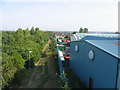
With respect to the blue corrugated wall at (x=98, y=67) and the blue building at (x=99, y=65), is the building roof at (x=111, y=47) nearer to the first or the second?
the blue building at (x=99, y=65)

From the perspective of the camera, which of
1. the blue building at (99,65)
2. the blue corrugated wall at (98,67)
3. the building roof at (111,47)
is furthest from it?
the building roof at (111,47)

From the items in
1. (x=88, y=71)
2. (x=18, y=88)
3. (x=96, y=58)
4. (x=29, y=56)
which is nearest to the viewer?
(x=96, y=58)

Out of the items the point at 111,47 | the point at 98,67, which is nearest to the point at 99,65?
the point at 98,67

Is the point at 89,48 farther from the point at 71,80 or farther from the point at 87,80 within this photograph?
the point at 71,80

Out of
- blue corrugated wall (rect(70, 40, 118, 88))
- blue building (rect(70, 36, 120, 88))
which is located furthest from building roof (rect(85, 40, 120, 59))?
blue corrugated wall (rect(70, 40, 118, 88))

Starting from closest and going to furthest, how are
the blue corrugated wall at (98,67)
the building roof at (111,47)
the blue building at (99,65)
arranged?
the blue building at (99,65) → the blue corrugated wall at (98,67) → the building roof at (111,47)

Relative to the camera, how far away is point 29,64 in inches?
545

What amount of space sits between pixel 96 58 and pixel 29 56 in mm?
8180

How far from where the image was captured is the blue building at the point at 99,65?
19.5 ft

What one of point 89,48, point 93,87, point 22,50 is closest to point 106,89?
point 93,87

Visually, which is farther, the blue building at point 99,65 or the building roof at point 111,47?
the building roof at point 111,47

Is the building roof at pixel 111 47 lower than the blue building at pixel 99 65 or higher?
higher

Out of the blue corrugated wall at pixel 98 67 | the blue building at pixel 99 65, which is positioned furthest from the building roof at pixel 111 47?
the blue corrugated wall at pixel 98 67

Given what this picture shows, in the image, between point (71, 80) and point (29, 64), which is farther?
point (29, 64)
